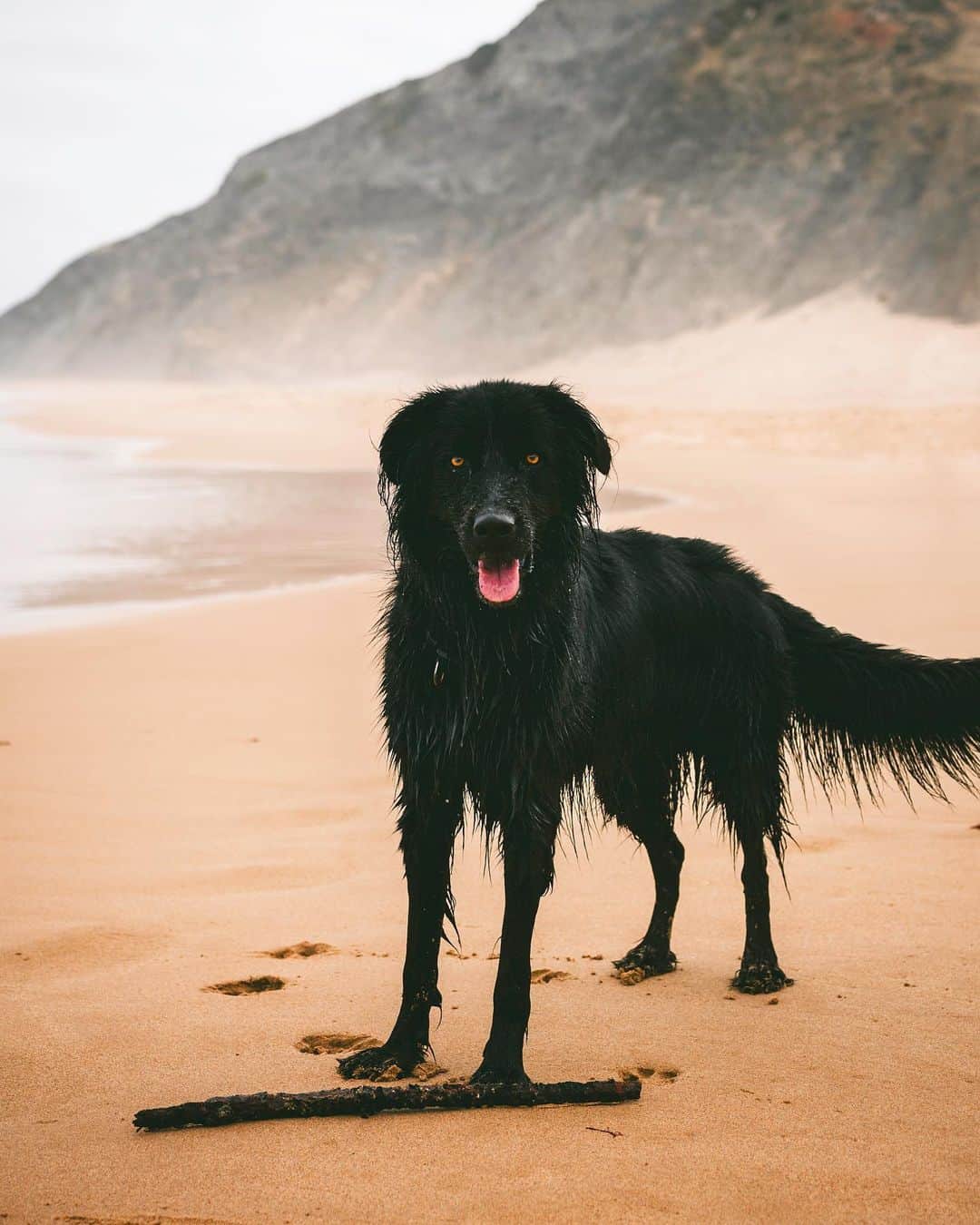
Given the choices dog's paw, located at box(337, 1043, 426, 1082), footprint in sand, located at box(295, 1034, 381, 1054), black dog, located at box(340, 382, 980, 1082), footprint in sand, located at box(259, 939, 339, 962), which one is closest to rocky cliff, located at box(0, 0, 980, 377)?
black dog, located at box(340, 382, 980, 1082)

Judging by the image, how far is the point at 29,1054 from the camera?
10.0 feet

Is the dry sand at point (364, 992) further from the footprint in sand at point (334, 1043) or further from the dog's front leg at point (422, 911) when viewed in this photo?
the dog's front leg at point (422, 911)

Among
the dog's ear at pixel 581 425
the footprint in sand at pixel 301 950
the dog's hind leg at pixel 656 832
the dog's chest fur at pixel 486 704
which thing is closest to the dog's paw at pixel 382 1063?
the dog's chest fur at pixel 486 704

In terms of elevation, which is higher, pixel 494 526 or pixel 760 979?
pixel 494 526

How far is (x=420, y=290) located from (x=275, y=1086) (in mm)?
80291

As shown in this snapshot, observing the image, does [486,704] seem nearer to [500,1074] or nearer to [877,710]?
[500,1074]

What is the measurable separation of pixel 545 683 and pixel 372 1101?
3.48 ft

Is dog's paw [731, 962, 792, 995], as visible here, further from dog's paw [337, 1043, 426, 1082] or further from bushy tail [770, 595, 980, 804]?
dog's paw [337, 1043, 426, 1082]

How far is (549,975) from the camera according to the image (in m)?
3.77

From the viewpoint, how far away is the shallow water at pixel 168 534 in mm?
10781

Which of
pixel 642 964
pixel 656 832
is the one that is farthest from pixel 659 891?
pixel 642 964

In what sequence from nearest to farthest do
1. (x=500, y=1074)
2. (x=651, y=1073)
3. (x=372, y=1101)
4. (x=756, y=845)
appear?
(x=372, y=1101) → (x=500, y=1074) → (x=651, y=1073) → (x=756, y=845)

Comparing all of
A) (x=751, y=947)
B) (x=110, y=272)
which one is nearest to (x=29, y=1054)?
(x=751, y=947)

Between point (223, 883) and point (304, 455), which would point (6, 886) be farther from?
point (304, 455)
